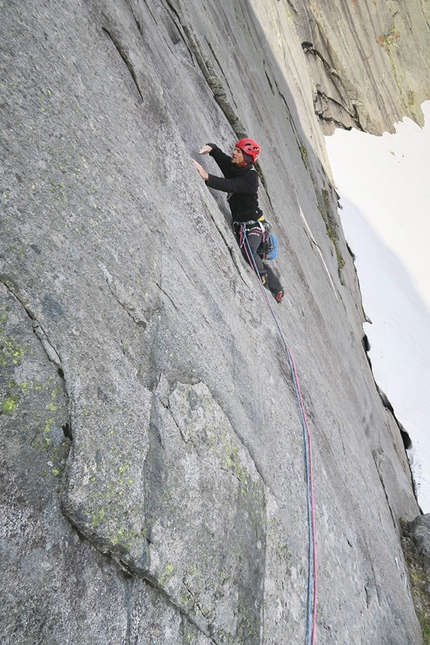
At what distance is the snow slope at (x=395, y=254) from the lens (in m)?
16.6

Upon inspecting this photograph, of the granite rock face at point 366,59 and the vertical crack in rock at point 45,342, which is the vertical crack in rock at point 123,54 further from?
the granite rock face at point 366,59

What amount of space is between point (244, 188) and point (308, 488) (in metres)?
4.25

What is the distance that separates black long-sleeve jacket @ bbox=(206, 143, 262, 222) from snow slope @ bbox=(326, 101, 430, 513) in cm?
1098

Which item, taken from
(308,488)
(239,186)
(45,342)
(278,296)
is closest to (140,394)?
(45,342)

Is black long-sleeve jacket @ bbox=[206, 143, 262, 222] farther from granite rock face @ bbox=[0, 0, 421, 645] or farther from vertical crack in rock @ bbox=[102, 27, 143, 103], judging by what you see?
vertical crack in rock @ bbox=[102, 27, 143, 103]

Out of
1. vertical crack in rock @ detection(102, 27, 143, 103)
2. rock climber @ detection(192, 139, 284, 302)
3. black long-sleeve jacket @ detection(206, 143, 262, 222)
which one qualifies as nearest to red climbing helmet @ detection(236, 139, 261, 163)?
rock climber @ detection(192, 139, 284, 302)

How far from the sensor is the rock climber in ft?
21.4

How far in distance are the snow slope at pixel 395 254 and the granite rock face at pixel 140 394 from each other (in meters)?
9.96

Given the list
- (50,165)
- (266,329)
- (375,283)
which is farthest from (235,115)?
(375,283)

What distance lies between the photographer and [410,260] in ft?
88.5

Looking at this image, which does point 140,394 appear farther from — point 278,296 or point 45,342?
point 278,296

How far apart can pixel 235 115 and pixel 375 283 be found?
15225 mm

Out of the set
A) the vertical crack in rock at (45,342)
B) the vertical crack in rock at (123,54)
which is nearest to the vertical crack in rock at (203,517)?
the vertical crack in rock at (45,342)

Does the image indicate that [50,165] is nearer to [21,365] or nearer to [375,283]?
[21,365]
